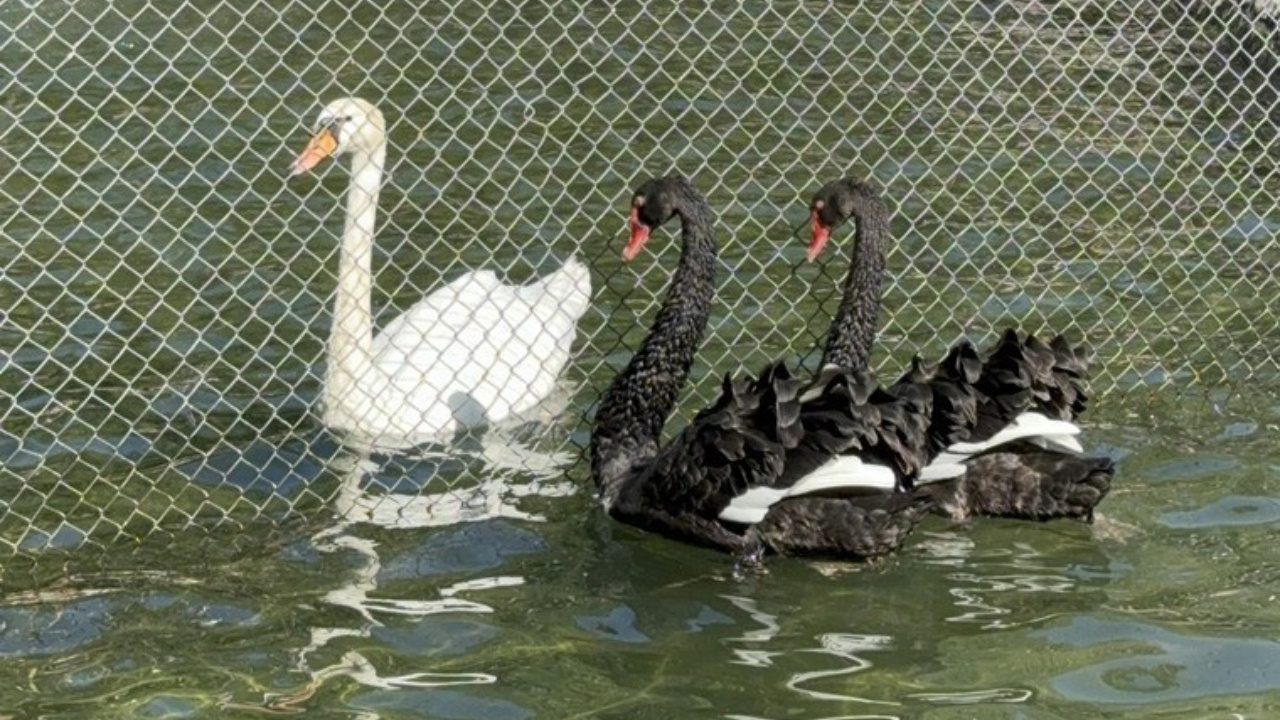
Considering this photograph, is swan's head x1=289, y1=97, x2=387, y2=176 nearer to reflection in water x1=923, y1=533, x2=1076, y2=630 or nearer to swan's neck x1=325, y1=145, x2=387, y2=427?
swan's neck x1=325, y1=145, x2=387, y2=427

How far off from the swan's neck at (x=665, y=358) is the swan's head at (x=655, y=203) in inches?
1.6

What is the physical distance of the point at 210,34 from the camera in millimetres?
10422

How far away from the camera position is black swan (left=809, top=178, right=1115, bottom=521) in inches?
215

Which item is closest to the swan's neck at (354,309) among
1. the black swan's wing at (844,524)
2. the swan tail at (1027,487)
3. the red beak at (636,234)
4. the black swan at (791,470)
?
the red beak at (636,234)

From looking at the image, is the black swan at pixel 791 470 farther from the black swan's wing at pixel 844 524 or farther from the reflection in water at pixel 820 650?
the reflection in water at pixel 820 650

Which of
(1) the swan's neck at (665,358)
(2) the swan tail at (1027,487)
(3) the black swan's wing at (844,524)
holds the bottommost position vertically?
(3) the black swan's wing at (844,524)

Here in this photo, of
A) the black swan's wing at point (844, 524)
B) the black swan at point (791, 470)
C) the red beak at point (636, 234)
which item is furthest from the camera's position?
the red beak at point (636, 234)

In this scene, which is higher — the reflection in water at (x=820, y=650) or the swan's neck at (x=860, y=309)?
the swan's neck at (x=860, y=309)

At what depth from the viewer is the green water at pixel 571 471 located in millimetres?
4852

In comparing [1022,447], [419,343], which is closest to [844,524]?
[1022,447]

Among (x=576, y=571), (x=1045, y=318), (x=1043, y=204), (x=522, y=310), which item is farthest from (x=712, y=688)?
(x=1043, y=204)

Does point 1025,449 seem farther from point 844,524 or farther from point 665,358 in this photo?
point 665,358

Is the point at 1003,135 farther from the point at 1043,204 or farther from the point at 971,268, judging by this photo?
the point at 971,268

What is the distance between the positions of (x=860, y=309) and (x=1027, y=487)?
0.73 m
